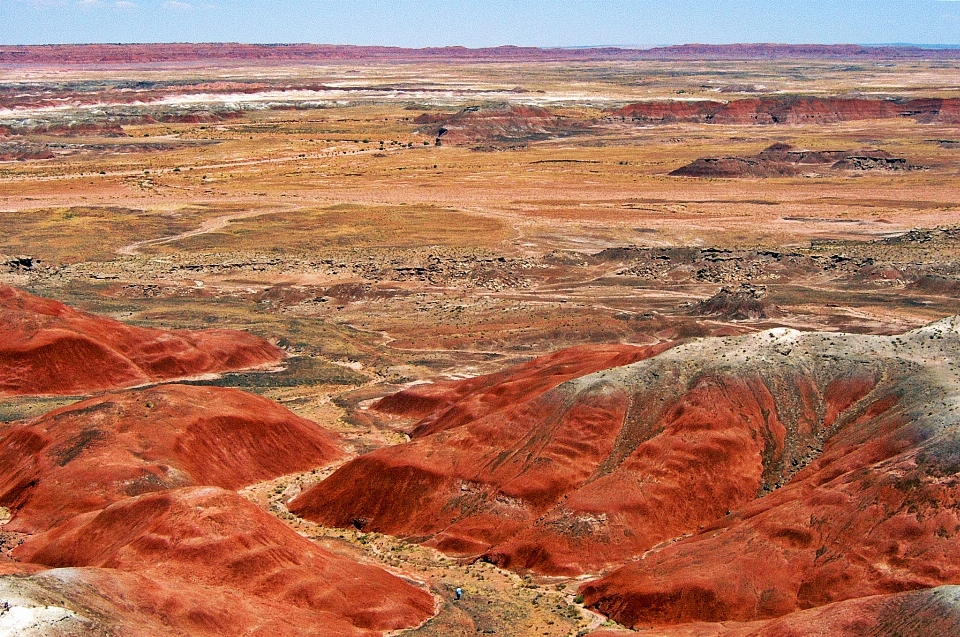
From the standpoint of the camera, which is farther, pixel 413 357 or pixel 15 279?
pixel 15 279

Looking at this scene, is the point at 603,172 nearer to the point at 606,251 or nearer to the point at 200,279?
the point at 606,251

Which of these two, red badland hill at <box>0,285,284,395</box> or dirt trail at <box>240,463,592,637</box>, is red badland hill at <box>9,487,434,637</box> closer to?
dirt trail at <box>240,463,592,637</box>

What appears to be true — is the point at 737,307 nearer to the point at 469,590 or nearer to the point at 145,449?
the point at 145,449

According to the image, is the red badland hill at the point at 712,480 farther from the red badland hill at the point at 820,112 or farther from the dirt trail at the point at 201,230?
the red badland hill at the point at 820,112

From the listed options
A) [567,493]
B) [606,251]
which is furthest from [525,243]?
[567,493]

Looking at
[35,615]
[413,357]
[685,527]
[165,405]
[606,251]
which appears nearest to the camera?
[35,615]

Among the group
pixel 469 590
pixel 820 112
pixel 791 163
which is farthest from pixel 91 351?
pixel 820 112

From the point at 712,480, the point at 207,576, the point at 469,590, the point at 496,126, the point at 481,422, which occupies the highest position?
the point at 496,126
